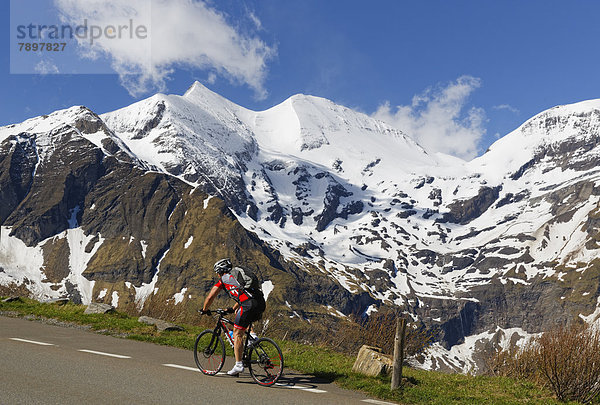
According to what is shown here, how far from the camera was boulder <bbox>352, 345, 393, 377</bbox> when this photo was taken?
12.9m

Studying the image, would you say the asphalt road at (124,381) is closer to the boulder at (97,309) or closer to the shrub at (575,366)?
the shrub at (575,366)

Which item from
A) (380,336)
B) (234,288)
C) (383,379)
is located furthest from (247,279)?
(380,336)

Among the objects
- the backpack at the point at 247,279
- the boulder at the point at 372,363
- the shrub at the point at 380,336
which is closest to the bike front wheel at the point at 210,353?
the backpack at the point at 247,279

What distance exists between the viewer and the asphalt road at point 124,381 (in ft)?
31.6

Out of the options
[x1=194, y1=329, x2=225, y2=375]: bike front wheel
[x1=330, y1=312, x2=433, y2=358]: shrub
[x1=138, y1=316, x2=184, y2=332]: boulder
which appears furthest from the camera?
[x1=330, y1=312, x2=433, y2=358]: shrub

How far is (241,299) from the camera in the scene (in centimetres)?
1160

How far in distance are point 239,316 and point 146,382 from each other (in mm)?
2550

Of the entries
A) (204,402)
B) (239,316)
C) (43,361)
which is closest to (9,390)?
(43,361)

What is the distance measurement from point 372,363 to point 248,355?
368 cm

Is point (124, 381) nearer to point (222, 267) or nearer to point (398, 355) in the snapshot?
point (222, 267)

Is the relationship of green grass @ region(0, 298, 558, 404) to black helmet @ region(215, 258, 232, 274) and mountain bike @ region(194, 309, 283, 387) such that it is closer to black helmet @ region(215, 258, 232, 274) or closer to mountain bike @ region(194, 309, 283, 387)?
mountain bike @ region(194, 309, 283, 387)

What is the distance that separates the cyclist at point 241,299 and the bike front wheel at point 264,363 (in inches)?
12.6

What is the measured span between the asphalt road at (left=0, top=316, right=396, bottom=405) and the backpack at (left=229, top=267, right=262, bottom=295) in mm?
2247

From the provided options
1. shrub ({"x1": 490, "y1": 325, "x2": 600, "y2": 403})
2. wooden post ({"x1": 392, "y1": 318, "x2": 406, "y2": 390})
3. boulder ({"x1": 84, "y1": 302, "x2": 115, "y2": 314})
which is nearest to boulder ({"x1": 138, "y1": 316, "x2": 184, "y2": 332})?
boulder ({"x1": 84, "y1": 302, "x2": 115, "y2": 314})
